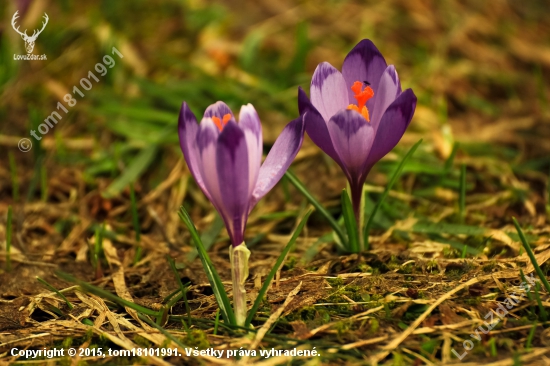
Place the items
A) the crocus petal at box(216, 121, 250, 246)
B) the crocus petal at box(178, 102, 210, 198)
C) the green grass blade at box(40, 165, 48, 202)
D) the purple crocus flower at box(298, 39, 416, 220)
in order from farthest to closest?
the green grass blade at box(40, 165, 48, 202), the purple crocus flower at box(298, 39, 416, 220), the crocus petal at box(178, 102, 210, 198), the crocus petal at box(216, 121, 250, 246)

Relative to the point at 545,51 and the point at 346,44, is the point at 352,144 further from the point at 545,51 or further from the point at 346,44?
the point at 545,51

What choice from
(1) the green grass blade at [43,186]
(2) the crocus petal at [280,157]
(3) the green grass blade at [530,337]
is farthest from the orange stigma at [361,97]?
(1) the green grass blade at [43,186]

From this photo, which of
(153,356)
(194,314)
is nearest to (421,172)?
(194,314)

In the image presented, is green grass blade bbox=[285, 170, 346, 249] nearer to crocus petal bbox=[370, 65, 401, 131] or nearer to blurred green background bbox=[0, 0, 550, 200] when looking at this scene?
crocus petal bbox=[370, 65, 401, 131]

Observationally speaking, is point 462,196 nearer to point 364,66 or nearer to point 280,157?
point 364,66

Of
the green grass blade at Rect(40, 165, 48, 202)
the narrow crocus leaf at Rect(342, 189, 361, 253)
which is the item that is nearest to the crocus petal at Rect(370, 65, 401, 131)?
the narrow crocus leaf at Rect(342, 189, 361, 253)

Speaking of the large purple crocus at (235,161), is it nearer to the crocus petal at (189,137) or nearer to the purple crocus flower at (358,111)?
the crocus petal at (189,137)
